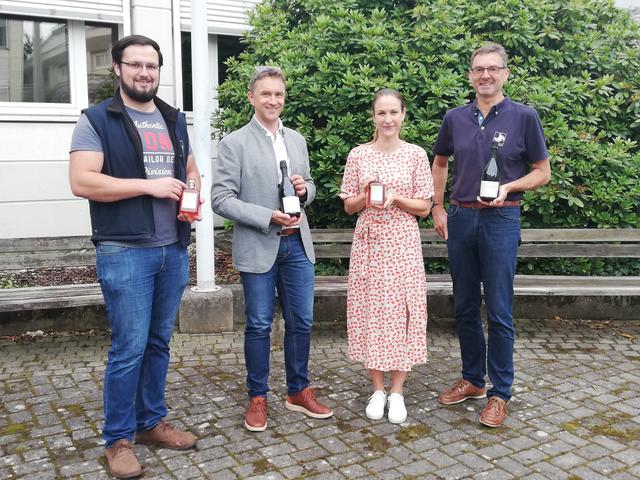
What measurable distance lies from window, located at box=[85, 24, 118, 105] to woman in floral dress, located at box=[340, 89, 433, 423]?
5457mm

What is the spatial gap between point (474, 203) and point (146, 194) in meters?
2.01

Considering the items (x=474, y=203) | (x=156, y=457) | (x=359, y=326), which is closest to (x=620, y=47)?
(x=474, y=203)

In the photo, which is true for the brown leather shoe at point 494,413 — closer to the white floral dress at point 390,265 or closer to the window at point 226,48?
the white floral dress at point 390,265

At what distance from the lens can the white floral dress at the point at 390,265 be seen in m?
4.18

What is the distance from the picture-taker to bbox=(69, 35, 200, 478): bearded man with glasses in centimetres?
335

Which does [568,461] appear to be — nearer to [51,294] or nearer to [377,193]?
[377,193]

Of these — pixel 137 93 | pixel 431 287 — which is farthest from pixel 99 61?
pixel 137 93

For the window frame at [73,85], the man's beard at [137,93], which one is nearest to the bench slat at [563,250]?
the man's beard at [137,93]

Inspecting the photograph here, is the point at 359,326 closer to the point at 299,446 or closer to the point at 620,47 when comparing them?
the point at 299,446

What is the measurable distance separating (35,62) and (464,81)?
17.8 ft

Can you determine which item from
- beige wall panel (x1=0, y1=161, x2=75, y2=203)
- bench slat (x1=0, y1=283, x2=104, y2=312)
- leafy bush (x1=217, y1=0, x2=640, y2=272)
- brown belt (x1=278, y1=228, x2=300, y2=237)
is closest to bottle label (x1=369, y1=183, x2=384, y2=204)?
brown belt (x1=278, y1=228, x2=300, y2=237)

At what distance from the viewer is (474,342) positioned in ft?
14.9

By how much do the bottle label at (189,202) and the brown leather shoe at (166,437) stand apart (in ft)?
4.31

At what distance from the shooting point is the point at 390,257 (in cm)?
420
